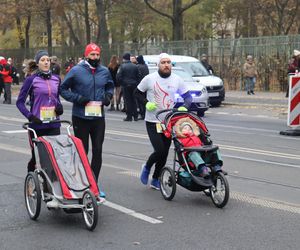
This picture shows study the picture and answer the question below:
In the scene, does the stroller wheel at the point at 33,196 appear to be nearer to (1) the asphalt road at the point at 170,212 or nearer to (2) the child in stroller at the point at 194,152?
(1) the asphalt road at the point at 170,212

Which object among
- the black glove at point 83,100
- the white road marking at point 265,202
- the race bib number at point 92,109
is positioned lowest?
the white road marking at point 265,202

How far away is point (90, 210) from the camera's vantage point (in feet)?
21.7

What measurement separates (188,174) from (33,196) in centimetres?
192

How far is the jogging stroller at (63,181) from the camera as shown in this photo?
668 cm

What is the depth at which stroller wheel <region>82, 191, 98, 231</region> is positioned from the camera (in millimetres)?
6480

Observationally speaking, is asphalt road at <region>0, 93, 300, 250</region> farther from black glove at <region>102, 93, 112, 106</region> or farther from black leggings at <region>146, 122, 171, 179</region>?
black glove at <region>102, 93, 112, 106</region>

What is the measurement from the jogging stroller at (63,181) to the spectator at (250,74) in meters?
21.7

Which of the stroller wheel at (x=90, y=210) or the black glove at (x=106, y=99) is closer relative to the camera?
the stroller wheel at (x=90, y=210)

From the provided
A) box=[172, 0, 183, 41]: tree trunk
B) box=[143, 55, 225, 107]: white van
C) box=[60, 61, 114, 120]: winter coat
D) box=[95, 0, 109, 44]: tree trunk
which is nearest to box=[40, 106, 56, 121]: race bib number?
box=[60, 61, 114, 120]: winter coat

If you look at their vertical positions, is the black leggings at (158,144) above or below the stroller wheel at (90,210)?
above

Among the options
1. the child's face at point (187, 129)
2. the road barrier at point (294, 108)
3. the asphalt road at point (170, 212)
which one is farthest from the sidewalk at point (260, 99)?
the child's face at point (187, 129)

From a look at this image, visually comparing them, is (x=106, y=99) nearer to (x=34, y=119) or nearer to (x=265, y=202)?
(x=34, y=119)

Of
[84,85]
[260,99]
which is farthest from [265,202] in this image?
[260,99]

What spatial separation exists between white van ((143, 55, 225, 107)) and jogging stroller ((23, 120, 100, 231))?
679 inches
